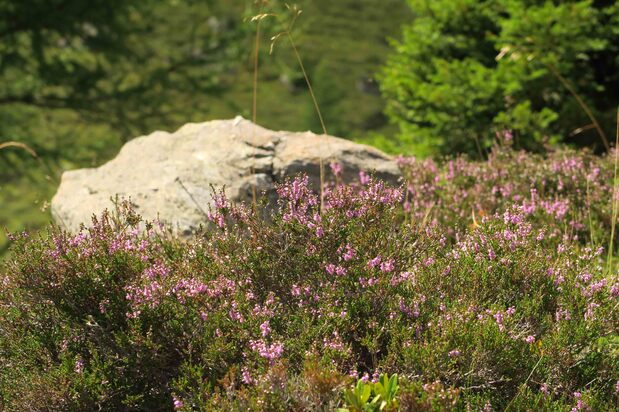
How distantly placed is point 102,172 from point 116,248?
2959 millimetres

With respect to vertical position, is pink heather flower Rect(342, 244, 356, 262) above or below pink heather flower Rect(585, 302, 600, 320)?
above

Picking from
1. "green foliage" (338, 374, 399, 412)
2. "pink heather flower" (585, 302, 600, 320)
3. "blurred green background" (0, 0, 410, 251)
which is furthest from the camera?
"blurred green background" (0, 0, 410, 251)

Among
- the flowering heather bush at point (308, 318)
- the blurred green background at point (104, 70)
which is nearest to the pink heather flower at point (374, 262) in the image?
the flowering heather bush at point (308, 318)

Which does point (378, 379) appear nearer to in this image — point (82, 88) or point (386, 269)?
point (386, 269)

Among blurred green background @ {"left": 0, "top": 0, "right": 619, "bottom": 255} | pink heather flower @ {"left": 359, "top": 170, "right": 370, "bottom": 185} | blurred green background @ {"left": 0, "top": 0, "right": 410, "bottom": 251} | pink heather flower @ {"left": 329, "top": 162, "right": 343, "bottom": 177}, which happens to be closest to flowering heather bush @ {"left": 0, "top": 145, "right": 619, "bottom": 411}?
blurred green background @ {"left": 0, "top": 0, "right": 619, "bottom": 255}

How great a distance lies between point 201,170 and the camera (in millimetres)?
5754

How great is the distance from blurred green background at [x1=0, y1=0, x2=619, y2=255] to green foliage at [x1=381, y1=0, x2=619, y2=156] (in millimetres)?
17

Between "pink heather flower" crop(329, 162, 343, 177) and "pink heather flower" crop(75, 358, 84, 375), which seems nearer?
"pink heather flower" crop(75, 358, 84, 375)

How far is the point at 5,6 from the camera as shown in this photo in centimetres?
1188

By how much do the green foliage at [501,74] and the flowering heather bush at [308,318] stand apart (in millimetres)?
4519

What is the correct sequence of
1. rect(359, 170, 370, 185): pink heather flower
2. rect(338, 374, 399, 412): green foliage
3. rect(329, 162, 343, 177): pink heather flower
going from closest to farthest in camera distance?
rect(338, 374, 399, 412): green foliage → rect(359, 170, 370, 185): pink heather flower → rect(329, 162, 343, 177): pink heather flower

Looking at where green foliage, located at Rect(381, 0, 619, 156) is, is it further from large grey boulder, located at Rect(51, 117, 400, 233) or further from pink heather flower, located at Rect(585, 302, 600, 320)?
pink heather flower, located at Rect(585, 302, 600, 320)

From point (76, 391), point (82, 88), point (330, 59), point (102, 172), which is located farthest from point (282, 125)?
point (76, 391)

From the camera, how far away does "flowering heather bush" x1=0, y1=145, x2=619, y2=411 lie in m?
3.01
